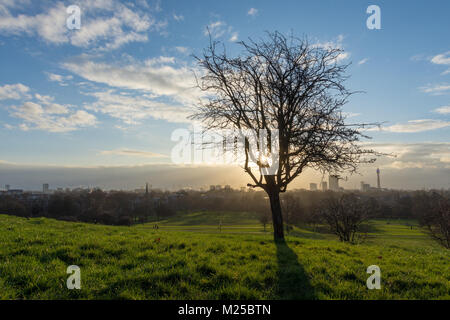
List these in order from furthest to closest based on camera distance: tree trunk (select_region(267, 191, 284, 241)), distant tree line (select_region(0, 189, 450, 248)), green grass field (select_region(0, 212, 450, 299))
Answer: distant tree line (select_region(0, 189, 450, 248)) → tree trunk (select_region(267, 191, 284, 241)) → green grass field (select_region(0, 212, 450, 299))

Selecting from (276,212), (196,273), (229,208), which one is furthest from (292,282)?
(229,208)

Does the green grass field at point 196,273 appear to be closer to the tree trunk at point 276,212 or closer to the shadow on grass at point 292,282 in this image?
the shadow on grass at point 292,282

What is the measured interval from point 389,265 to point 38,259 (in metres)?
10.3

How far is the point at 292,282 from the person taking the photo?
6281mm

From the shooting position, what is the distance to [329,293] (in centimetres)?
568

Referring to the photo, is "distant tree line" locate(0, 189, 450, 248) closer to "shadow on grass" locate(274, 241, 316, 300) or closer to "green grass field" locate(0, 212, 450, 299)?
"green grass field" locate(0, 212, 450, 299)

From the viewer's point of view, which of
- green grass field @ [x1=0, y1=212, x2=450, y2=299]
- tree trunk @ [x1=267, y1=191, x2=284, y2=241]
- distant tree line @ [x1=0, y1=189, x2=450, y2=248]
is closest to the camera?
green grass field @ [x1=0, y1=212, x2=450, y2=299]

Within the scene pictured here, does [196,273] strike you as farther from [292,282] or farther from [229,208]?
[229,208]

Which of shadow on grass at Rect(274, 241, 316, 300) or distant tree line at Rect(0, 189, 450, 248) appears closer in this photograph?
shadow on grass at Rect(274, 241, 316, 300)

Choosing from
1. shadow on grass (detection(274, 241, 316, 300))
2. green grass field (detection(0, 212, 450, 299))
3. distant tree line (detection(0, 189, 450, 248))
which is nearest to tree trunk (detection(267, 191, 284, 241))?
green grass field (detection(0, 212, 450, 299))

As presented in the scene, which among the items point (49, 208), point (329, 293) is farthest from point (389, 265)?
point (49, 208)

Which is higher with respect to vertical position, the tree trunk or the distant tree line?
the tree trunk

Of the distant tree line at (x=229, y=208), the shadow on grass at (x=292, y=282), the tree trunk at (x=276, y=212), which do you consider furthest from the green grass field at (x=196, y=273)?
the distant tree line at (x=229, y=208)

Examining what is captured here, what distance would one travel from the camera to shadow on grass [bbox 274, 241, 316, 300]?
555 cm
